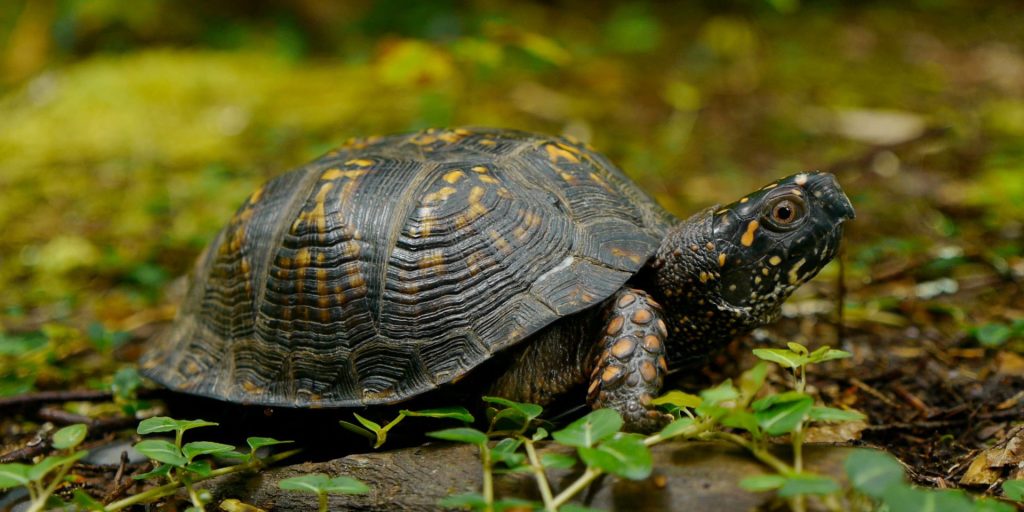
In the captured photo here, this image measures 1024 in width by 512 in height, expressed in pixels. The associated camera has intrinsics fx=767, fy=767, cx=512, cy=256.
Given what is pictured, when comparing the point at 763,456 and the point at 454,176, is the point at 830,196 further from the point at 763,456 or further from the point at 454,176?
the point at 454,176

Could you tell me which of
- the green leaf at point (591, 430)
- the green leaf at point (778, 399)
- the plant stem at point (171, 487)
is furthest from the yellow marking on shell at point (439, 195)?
the green leaf at point (778, 399)

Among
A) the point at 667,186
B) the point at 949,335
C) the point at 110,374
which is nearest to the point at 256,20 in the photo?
the point at 667,186

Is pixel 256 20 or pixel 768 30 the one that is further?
pixel 768 30

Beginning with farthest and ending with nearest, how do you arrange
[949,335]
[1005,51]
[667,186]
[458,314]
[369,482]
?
[1005,51] < [667,186] < [949,335] < [458,314] < [369,482]

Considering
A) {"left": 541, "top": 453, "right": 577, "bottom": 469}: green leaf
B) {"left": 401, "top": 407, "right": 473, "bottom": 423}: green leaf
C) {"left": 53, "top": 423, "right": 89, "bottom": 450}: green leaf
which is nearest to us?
{"left": 541, "top": 453, "right": 577, "bottom": 469}: green leaf

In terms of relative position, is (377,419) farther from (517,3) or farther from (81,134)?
(517,3)

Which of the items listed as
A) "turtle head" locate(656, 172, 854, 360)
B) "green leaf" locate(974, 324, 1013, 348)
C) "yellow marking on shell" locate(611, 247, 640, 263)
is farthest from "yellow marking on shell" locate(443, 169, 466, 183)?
"green leaf" locate(974, 324, 1013, 348)

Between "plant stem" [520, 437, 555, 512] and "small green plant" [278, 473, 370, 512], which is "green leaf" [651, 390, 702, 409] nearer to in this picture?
"plant stem" [520, 437, 555, 512]
